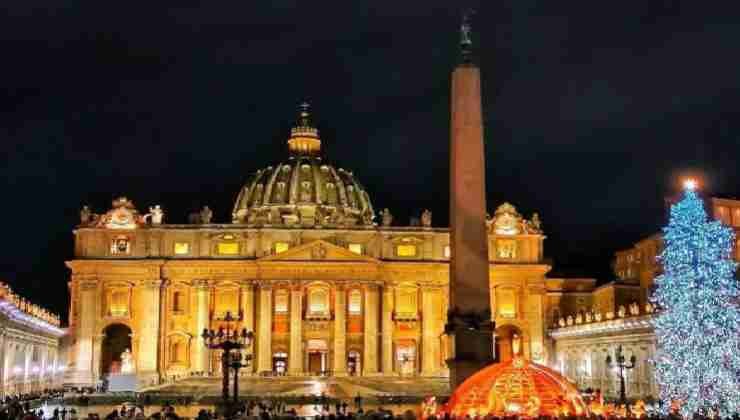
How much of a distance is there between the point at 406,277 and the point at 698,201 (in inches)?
1949

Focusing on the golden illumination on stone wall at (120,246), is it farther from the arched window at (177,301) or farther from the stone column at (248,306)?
the stone column at (248,306)

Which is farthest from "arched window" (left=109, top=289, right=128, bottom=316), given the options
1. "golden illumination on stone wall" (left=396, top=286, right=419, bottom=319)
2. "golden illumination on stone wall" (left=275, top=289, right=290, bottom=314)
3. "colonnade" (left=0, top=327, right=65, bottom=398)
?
"golden illumination on stone wall" (left=396, top=286, right=419, bottom=319)

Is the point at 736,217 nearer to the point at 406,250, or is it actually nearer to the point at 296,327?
the point at 406,250

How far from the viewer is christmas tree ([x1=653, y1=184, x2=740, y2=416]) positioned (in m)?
31.9

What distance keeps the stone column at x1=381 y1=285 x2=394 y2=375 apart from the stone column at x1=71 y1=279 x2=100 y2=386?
22.0 m

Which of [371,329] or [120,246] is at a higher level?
[120,246]

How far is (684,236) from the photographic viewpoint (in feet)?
107

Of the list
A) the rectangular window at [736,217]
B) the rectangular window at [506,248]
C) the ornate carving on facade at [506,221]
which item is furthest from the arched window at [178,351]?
the rectangular window at [736,217]

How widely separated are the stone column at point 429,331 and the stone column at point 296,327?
952cm

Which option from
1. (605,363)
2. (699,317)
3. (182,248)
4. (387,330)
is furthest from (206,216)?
(699,317)

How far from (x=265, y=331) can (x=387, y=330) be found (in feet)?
31.0

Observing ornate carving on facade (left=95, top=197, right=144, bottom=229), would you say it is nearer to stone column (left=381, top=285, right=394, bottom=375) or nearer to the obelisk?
stone column (left=381, top=285, right=394, bottom=375)

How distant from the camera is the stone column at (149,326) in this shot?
7794 centimetres

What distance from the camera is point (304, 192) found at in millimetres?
100188
